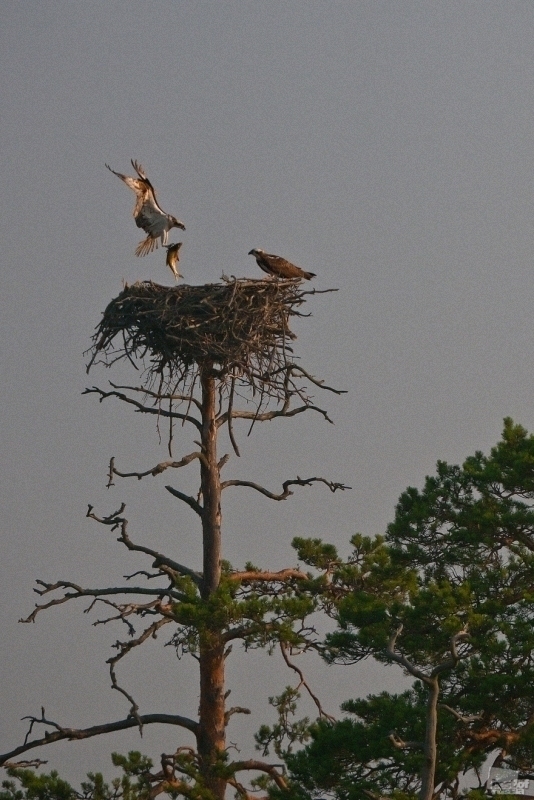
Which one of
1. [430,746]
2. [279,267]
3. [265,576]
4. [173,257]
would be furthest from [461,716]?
[173,257]

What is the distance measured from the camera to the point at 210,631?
13578 mm

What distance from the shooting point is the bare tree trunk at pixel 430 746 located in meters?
11.7

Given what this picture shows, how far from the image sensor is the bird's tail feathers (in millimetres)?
16172

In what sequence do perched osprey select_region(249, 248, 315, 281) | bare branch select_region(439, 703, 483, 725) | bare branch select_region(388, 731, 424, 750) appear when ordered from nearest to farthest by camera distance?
bare branch select_region(388, 731, 424, 750), bare branch select_region(439, 703, 483, 725), perched osprey select_region(249, 248, 315, 281)

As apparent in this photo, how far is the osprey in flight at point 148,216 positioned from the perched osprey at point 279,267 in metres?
1.14

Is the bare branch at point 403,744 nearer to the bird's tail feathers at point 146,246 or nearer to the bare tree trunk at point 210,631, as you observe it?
the bare tree trunk at point 210,631

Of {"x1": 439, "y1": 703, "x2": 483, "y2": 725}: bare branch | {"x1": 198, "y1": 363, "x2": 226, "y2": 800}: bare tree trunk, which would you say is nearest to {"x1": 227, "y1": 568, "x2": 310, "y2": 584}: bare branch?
{"x1": 198, "y1": 363, "x2": 226, "y2": 800}: bare tree trunk

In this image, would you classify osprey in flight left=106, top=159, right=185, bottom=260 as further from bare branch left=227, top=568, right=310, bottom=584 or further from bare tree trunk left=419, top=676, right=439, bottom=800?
bare tree trunk left=419, top=676, right=439, bottom=800

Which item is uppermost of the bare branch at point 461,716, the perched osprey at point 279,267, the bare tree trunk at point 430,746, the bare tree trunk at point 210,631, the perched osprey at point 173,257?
the perched osprey at point 173,257

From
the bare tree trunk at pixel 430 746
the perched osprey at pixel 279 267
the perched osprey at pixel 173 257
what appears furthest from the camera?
the perched osprey at pixel 173 257

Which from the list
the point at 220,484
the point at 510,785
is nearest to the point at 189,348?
the point at 220,484

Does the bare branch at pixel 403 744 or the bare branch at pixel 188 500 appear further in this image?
the bare branch at pixel 188 500

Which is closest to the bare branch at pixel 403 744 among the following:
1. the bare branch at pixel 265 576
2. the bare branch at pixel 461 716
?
the bare branch at pixel 461 716

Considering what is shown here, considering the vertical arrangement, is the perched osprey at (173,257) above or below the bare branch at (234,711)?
above
